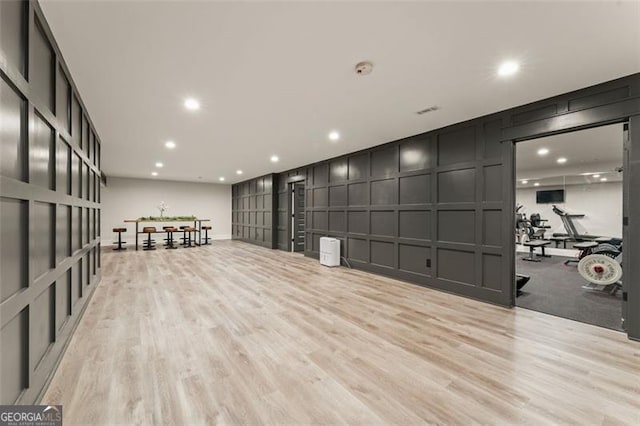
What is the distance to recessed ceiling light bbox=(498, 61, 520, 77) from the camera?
232cm

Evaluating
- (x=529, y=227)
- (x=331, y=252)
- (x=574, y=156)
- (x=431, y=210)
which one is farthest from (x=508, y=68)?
(x=529, y=227)

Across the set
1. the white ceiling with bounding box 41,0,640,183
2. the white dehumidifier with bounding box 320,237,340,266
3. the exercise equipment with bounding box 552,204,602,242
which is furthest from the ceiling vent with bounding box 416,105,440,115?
the exercise equipment with bounding box 552,204,602,242

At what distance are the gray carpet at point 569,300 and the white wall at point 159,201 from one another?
36.4ft

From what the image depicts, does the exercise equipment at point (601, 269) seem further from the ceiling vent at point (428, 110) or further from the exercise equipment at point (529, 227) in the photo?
the exercise equipment at point (529, 227)

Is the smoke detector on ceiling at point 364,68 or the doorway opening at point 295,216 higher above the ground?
the smoke detector on ceiling at point 364,68

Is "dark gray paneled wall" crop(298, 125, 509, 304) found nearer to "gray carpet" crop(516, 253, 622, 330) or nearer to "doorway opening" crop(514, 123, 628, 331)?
"doorway opening" crop(514, 123, 628, 331)

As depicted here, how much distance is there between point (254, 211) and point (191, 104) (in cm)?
688

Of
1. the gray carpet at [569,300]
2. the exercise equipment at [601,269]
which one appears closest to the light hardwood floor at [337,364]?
the gray carpet at [569,300]

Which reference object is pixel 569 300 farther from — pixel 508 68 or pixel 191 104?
pixel 191 104

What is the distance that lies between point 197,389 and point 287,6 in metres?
2.61

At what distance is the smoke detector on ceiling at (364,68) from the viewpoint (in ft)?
7.65

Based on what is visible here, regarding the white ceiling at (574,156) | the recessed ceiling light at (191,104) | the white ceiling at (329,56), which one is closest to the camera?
the white ceiling at (329,56)

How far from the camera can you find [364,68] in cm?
239

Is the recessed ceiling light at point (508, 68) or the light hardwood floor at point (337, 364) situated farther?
the recessed ceiling light at point (508, 68)
